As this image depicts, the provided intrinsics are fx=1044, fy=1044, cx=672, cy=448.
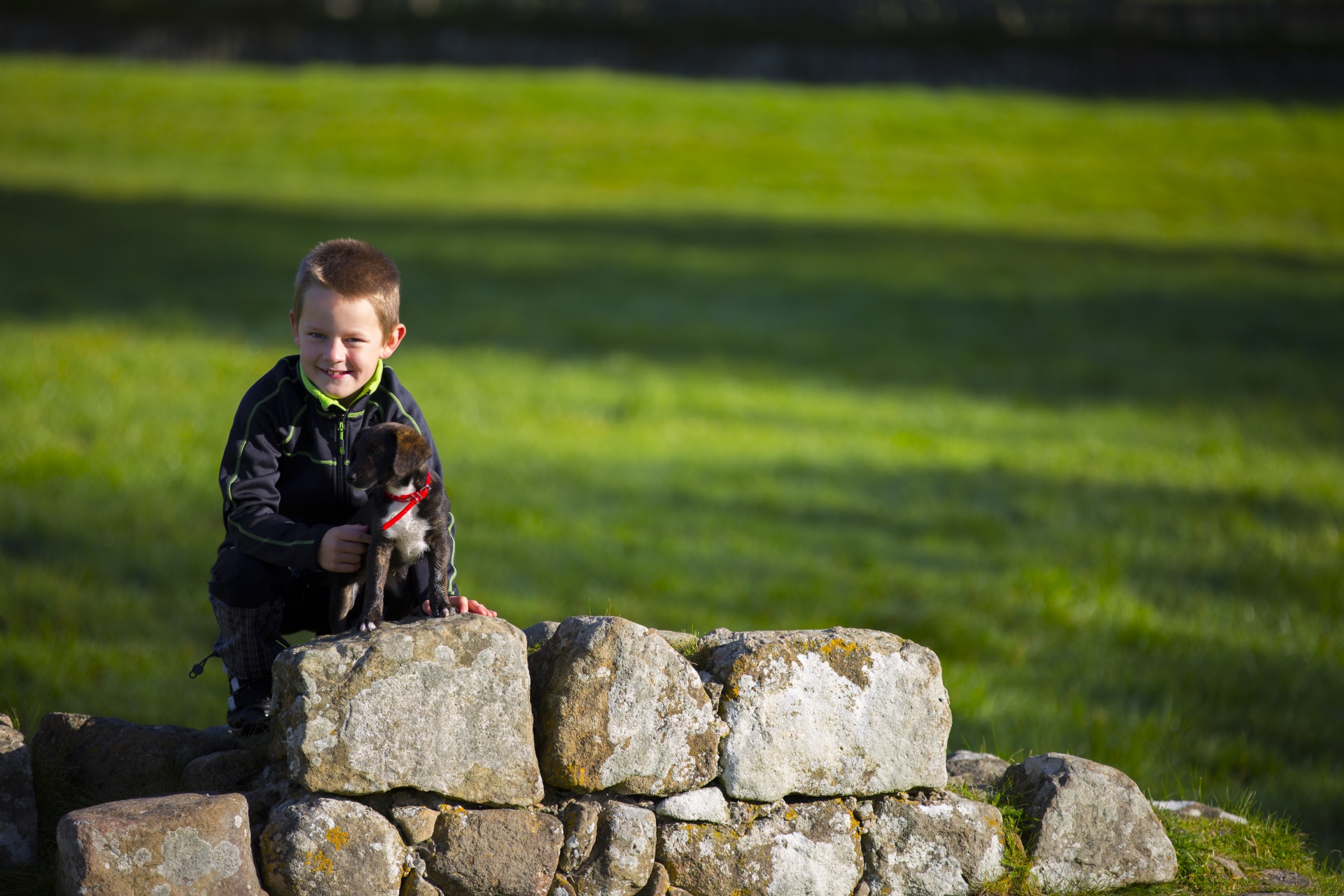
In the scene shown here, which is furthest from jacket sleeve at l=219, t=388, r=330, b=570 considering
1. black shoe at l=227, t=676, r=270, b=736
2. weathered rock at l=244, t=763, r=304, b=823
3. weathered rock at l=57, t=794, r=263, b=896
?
weathered rock at l=57, t=794, r=263, b=896

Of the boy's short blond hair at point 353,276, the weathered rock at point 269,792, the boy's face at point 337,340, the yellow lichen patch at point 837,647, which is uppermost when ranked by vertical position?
the boy's short blond hair at point 353,276

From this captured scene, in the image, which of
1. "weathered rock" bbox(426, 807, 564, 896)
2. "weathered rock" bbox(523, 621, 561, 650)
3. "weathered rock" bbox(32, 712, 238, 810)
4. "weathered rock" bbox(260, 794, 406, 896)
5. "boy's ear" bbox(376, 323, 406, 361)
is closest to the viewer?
"weathered rock" bbox(260, 794, 406, 896)

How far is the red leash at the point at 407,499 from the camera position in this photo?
2.99 meters

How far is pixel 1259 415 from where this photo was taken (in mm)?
11672

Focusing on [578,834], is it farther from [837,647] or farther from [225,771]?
[225,771]

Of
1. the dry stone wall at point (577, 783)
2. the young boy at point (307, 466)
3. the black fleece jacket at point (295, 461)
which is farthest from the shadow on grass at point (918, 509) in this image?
the black fleece jacket at point (295, 461)

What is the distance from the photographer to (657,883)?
3066 mm

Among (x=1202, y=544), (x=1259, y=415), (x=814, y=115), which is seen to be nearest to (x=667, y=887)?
(x=1202, y=544)

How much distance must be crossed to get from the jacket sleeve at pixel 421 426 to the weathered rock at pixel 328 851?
27.5 inches

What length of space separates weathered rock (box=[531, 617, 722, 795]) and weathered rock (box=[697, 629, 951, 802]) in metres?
0.11

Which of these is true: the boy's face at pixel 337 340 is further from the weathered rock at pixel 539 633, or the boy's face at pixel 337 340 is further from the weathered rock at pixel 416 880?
the weathered rock at pixel 416 880

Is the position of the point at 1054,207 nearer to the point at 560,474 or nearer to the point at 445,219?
the point at 445,219

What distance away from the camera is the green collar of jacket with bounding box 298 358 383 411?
3.21 meters

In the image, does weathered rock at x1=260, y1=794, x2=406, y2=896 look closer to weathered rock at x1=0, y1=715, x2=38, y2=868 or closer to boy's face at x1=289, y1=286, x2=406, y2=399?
weathered rock at x1=0, y1=715, x2=38, y2=868
